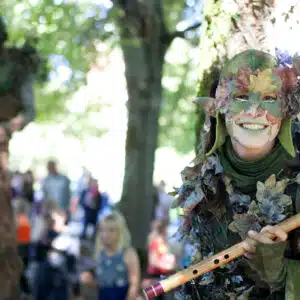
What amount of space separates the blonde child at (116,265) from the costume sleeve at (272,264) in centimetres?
386

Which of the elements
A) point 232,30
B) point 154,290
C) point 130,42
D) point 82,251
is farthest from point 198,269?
point 130,42

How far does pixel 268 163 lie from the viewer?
3.18 metres

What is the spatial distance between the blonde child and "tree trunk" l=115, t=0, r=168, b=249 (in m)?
3.30

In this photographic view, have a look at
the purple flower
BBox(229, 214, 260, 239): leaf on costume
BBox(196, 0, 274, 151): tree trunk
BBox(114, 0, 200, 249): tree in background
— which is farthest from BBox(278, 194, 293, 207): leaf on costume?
BBox(114, 0, 200, 249): tree in background

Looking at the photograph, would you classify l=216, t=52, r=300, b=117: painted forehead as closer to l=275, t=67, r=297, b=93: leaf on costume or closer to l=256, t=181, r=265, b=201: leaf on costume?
l=275, t=67, r=297, b=93: leaf on costume

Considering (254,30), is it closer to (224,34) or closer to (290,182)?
(224,34)

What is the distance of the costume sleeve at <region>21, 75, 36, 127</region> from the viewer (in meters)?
7.43

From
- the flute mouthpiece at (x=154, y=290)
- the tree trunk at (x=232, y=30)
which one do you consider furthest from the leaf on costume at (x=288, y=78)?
the flute mouthpiece at (x=154, y=290)

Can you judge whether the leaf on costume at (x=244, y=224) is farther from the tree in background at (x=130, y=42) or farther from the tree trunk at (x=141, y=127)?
the tree trunk at (x=141, y=127)

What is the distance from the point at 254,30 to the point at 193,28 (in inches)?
231

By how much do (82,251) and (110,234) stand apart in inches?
99.9

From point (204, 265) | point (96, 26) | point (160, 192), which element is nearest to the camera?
point (204, 265)

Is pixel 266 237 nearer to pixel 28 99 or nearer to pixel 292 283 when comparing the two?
pixel 292 283

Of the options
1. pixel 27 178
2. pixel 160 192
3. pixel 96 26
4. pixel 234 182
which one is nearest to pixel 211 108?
pixel 234 182
